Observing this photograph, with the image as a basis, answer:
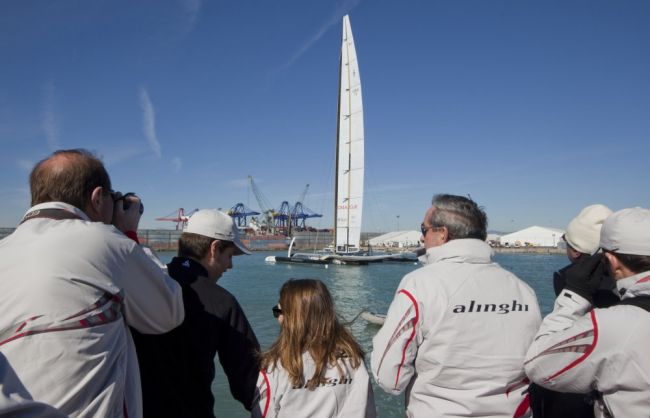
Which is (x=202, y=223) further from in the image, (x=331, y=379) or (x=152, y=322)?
(x=331, y=379)

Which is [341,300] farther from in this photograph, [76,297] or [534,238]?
[534,238]

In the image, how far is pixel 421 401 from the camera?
1853 mm

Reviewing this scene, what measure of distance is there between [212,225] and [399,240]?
10895 cm

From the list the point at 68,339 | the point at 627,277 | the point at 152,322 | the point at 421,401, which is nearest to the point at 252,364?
the point at 152,322

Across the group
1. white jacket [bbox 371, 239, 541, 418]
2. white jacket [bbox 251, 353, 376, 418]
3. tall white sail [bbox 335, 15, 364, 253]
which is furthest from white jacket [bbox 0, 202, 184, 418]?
tall white sail [bbox 335, 15, 364, 253]

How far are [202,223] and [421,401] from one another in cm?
128

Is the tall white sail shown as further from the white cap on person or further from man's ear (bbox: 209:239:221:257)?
man's ear (bbox: 209:239:221:257)

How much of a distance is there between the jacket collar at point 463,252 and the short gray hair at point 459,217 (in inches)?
3.3

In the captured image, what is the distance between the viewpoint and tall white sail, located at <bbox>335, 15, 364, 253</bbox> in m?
36.9

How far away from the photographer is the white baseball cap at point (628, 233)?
163cm

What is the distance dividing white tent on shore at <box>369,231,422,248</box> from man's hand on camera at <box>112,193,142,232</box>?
337ft

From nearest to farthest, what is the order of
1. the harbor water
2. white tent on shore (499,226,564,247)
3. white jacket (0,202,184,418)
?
Result: white jacket (0,202,184,418)
the harbor water
white tent on shore (499,226,564,247)

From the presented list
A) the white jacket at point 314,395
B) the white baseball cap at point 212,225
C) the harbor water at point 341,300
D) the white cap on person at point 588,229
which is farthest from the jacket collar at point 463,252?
the white baseball cap at point 212,225

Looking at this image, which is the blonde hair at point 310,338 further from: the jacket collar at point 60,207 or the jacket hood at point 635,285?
the jacket hood at point 635,285
